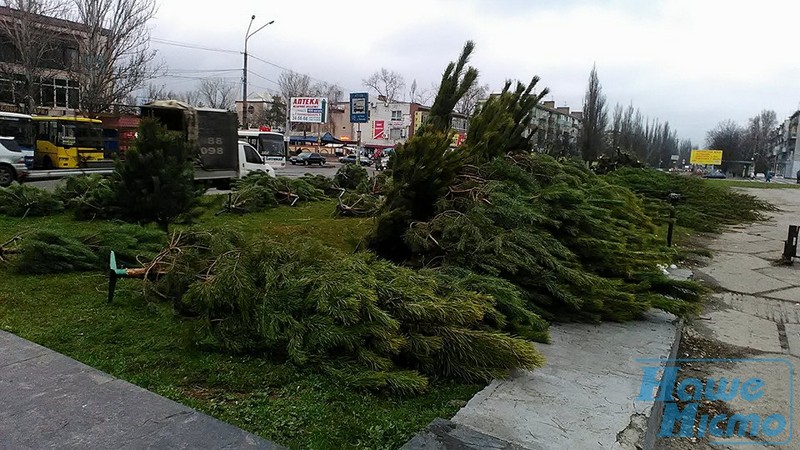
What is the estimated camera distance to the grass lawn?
276 cm

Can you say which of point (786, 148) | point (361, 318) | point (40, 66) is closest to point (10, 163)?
point (40, 66)

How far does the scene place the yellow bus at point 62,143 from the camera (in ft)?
76.1

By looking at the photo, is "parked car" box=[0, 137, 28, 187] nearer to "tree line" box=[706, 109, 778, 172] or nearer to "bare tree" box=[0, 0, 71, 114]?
"bare tree" box=[0, 0, 71, 114]

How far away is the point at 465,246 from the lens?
4758mm

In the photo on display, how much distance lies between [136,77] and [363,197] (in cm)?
2698

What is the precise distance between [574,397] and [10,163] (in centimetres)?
2197

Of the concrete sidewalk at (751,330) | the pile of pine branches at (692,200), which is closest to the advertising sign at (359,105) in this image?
the pile of pine branches at (692,200)

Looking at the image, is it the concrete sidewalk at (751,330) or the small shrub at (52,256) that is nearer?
the concrete sidewalk at (751,330)

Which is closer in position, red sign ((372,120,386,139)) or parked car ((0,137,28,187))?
parked car ((0,137,28,187))

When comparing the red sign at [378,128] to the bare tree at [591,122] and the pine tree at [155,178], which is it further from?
the pine tree at [155,178]

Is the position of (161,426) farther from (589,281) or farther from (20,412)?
(589,281)

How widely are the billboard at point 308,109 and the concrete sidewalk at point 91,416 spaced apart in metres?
57.7

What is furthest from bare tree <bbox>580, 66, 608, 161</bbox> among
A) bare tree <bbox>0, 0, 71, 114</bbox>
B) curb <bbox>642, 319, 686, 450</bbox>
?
bare tree <bbox>0, 0, 71, 114</bbox>

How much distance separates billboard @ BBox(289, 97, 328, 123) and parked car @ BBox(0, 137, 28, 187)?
4058cm
